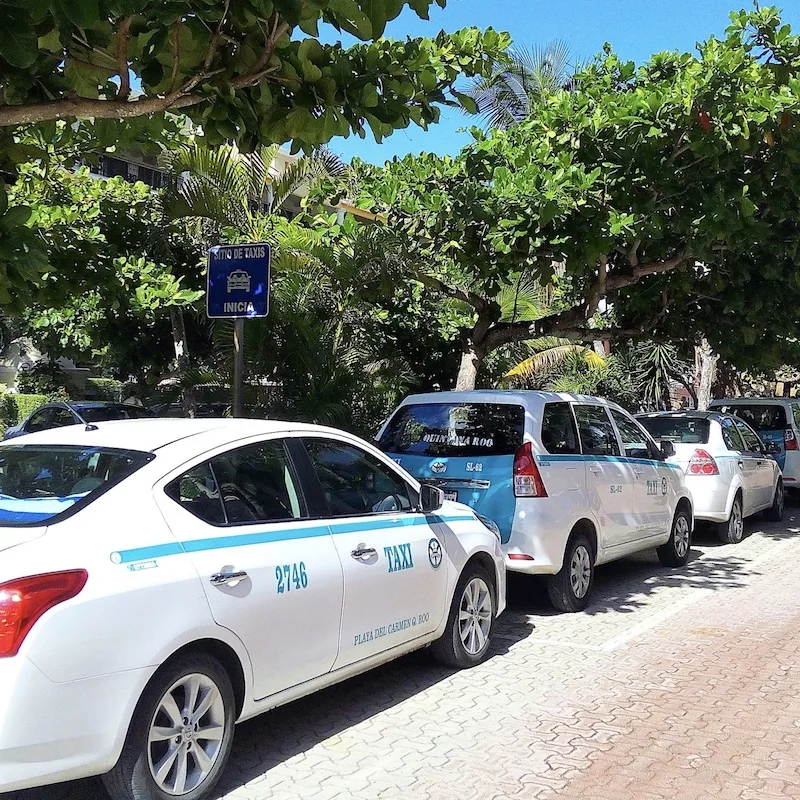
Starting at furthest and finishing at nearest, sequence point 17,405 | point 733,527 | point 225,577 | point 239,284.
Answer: point 17,405 → point 733,527 → point 239,284 → point 225,577

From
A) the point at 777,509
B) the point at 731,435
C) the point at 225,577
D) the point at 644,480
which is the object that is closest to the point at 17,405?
the point at 777,509

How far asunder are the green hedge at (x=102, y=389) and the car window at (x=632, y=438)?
23633mm

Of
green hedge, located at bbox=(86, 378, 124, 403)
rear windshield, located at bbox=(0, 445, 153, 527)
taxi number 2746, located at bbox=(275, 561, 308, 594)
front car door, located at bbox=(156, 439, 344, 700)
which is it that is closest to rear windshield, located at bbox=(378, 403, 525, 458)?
front car door, located at bbox=(156, 439, 344, 700)

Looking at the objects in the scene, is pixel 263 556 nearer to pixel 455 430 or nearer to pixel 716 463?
pixel 455 430

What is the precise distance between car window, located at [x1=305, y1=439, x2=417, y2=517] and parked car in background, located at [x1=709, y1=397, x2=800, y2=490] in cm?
1091

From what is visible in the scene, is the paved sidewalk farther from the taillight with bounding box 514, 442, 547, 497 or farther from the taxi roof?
the taxi roof

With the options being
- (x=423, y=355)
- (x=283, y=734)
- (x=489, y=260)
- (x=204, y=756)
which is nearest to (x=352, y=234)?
(x=489, y=260)

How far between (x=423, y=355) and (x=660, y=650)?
769cm

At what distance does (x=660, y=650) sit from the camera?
22.3 feet

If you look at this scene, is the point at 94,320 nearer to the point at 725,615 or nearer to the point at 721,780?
the point at 725,615

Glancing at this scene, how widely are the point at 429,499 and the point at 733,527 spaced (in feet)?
24.3

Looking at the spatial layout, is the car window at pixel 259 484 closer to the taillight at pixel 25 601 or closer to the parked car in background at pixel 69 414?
the taillight at pixel 25 601

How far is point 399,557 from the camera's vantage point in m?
5.31

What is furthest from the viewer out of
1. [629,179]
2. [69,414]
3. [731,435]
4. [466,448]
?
[69,414]
